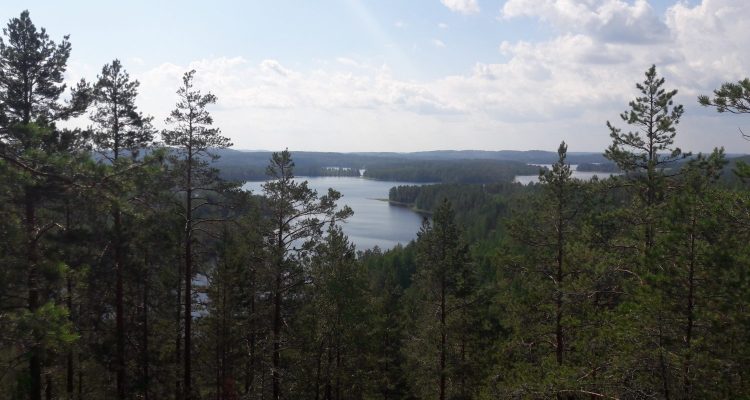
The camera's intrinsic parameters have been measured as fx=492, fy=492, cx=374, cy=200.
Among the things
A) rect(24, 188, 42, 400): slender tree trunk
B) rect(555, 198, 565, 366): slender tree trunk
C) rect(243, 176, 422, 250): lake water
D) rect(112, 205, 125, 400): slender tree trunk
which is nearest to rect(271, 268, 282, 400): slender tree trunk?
rect(112, 205, 125, 400): slender tree trunk

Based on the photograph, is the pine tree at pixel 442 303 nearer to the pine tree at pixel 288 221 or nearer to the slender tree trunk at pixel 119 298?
the pine tree at pixel 288 221

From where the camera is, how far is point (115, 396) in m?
14.0

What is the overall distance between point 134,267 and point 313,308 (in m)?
5.04

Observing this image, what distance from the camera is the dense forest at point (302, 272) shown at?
7.50 m

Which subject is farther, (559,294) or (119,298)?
(119,298)

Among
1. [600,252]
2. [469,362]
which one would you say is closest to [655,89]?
[600,252]

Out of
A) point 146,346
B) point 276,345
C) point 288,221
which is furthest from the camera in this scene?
point 146,346

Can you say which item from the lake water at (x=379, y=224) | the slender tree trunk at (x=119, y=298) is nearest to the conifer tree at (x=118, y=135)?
the slender tree trunk at (x=119, y=298)

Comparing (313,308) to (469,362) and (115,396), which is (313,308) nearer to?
(469,362)

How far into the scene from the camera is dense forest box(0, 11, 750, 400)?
7.50 m

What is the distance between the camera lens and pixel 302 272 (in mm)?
13344

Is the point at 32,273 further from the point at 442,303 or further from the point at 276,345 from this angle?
the point at 442,303

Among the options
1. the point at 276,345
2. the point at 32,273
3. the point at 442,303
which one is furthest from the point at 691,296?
the point at 32,273

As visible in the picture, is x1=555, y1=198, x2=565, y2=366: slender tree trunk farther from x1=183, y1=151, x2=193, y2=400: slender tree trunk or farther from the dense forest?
x1=183, y1=151, x2=193, y2=400: slender tree trunk
